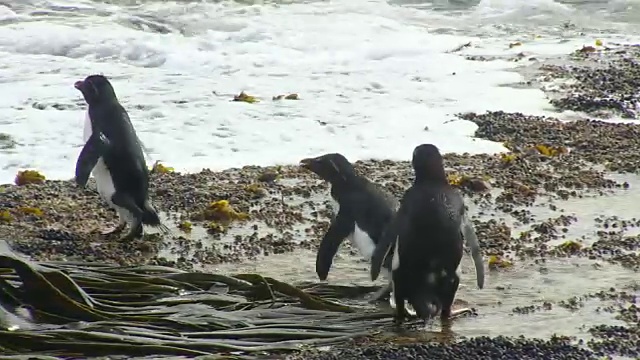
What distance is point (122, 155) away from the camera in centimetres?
618

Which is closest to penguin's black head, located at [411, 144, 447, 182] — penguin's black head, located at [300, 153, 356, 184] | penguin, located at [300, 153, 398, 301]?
penguin, located at [300, 153, 398, 301]

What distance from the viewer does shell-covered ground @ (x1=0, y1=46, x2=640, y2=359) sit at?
4.43m

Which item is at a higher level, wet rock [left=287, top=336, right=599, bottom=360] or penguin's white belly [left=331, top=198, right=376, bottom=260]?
penguin's white belly [left=331, top=198, right=376, bottom=260]

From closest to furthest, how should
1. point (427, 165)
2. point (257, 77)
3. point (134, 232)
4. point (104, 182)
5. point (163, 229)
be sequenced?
point (427, 165), point (134, 232), point (163, 229), point (104, 182), point (257, 77)

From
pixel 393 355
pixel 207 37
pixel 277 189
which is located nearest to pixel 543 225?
pixel 277 189

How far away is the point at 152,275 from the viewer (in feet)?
16.3

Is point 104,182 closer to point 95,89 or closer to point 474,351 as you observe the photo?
point 95,89

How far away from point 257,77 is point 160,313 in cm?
797

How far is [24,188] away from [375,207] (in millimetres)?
2738

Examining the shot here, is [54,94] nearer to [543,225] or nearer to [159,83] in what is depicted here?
[159,83]

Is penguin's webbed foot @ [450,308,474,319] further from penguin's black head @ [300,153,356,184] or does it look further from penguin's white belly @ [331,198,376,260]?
penguin's black head @ [300,153,356,184]

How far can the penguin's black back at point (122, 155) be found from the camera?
20.1 ft

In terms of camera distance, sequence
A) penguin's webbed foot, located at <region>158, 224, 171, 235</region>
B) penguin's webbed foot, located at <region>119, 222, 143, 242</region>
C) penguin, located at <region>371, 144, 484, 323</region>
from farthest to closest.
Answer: penguin's webbed foot, located at <region>158, 224, 171, 235</region> → penguin's webbed foot, located at <region>119, 222, 143, 242</region> → penguin, located at <region>371, 144, 484, 323</region>

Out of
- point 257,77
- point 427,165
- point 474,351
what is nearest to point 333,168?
point 427,165
